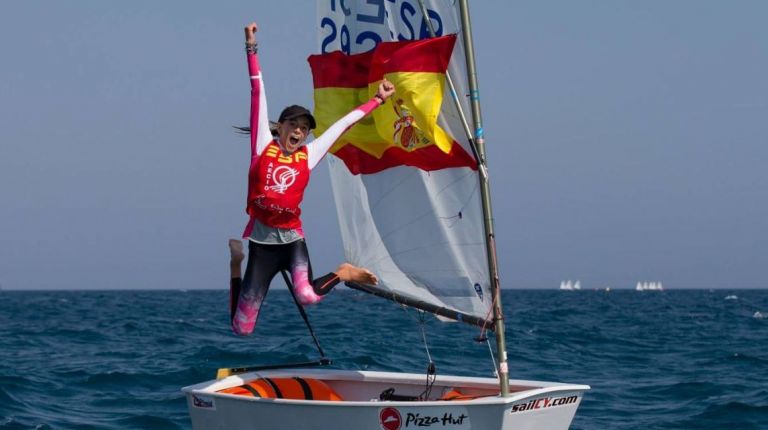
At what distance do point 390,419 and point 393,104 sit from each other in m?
3.08

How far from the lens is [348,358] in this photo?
2127cm

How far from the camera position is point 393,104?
10523 mm

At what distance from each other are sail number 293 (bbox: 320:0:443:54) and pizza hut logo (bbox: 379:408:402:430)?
359 centimetres

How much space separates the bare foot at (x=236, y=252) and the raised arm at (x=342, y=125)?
959mm

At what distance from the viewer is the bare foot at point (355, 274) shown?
31.7ft

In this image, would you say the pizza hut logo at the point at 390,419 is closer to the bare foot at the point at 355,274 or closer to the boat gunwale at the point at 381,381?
the boat gunwale at the point at 381,381

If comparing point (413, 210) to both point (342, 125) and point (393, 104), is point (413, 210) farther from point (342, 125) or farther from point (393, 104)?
point (342, 125)

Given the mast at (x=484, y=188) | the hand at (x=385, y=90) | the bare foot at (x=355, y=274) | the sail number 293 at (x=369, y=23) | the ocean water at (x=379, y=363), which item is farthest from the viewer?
the ocean water at (x=379, y=363)

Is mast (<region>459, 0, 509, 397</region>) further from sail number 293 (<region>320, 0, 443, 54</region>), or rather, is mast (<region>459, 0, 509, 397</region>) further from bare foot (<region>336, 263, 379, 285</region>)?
bare foot (<region>336, 263, 379, 285</region>)

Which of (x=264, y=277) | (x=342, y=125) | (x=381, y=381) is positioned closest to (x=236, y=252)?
(x=264, y=277)

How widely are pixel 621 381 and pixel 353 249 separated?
9.06 meters

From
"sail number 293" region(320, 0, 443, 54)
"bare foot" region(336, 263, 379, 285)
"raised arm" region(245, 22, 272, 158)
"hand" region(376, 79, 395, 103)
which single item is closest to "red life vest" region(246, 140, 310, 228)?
"raised arm" region(245, 22, 272, 158)

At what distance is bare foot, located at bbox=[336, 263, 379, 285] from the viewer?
9.67 m

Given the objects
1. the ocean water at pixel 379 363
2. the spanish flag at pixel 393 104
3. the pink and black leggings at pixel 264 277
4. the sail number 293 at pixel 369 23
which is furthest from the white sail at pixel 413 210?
the pink and black leggings at pixel 264 277
